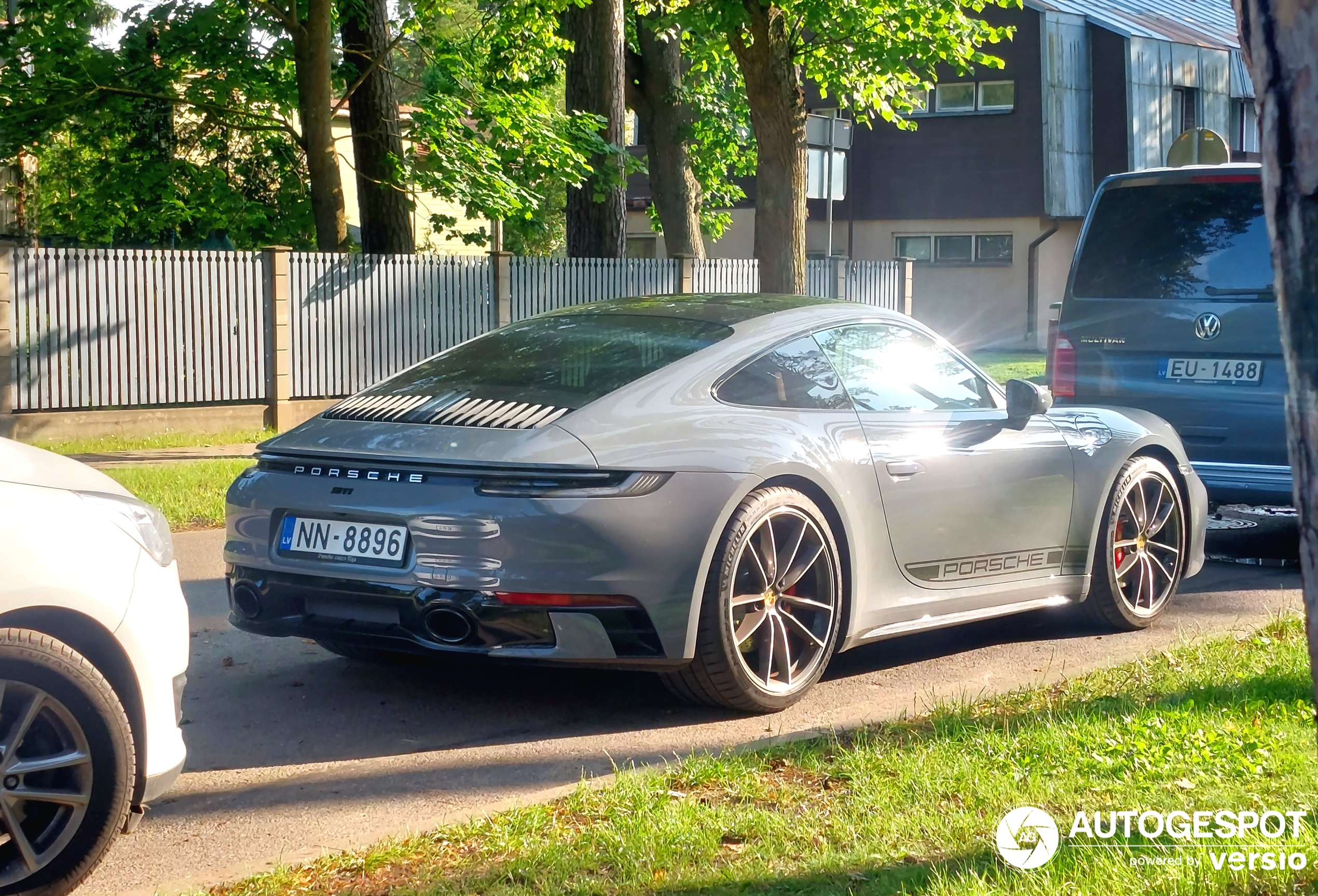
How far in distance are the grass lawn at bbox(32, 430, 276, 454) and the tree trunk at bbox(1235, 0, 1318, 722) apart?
13.0 meters

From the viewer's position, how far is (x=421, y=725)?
5.37 metres

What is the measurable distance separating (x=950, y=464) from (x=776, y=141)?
11006mm

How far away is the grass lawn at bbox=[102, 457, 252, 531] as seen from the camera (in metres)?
10.2

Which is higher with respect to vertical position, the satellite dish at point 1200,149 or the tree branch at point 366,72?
the tree branch at point 366,72

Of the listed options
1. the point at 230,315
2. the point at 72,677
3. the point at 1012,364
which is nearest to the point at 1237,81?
the point at 1012,364

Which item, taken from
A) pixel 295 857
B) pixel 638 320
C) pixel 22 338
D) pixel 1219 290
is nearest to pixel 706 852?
pixel 295 857

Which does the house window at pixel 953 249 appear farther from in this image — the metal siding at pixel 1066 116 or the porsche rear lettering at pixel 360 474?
the porsche rear lettering at pixel 360 474

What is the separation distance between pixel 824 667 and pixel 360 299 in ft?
42.4

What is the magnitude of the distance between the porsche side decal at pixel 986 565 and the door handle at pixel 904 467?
35 cm

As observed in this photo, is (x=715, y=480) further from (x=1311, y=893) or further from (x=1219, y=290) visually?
(x=1219, y=290)

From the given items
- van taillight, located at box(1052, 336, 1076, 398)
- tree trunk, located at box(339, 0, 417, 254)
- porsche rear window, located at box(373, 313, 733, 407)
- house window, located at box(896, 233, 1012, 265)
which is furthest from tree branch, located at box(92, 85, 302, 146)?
house window, located at box(896, 233, 1012, 265)

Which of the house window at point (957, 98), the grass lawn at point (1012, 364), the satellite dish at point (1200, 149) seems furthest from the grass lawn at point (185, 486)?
the house window at point (957, 98)

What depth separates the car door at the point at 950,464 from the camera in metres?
5.93

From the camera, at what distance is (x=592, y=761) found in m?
4.89
